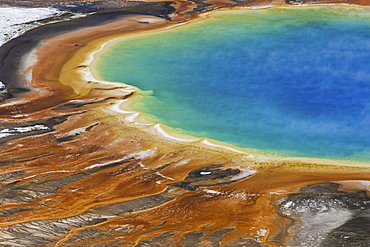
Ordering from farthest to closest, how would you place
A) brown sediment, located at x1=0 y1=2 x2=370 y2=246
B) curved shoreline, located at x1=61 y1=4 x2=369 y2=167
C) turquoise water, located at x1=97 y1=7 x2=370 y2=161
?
1. turquoise water, located at x1=97 y1=7 x2=370 y2=161
2. curved shoreline, located at x1=61 y1=4 x2=369 y2=167
3. brown sediment, located at x1=0 y1=2 x2=370 y2=246

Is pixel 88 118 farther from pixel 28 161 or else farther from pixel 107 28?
pixel 107 28

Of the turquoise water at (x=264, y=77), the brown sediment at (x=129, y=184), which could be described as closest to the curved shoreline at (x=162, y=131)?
the brown sediment at (x=129, y=184)

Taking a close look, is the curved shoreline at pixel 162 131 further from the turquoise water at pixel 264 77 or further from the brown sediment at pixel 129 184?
the turquoise water at pixel 264 77

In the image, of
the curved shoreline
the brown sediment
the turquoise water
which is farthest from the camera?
the turquoise water

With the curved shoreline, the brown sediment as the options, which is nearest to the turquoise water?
the curved shoreline

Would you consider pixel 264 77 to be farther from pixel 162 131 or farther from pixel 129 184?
pixel 129 184

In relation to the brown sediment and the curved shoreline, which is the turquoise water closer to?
the curved shoreline

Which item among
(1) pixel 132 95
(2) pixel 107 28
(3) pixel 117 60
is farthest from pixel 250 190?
(2) pixel 107 28
